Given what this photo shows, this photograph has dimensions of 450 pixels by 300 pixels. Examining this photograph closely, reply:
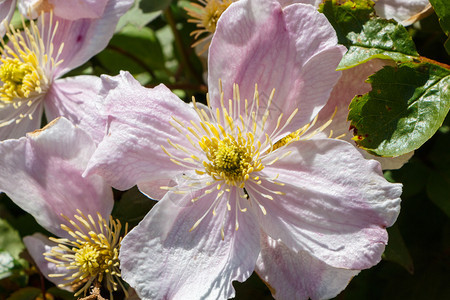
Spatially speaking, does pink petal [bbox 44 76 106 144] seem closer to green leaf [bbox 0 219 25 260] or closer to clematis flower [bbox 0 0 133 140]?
clematis flower [bbox 0 0 133 140]

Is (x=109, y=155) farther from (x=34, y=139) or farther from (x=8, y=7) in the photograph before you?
(x=8, y=7)

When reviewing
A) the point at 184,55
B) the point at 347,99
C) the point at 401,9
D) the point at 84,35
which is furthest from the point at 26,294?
the point at 401,9

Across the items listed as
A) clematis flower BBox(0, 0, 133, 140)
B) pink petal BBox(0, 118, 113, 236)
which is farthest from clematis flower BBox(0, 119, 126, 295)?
clematis flower BBox(0, 0, 133, 140)

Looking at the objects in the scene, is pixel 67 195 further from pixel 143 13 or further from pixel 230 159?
pixel 143 13

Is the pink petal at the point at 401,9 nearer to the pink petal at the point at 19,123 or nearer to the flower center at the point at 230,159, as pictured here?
the flower center at the point at 230,159

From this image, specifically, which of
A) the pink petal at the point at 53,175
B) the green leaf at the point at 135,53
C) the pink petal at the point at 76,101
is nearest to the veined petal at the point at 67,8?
the pink petal at the point at 76,101
